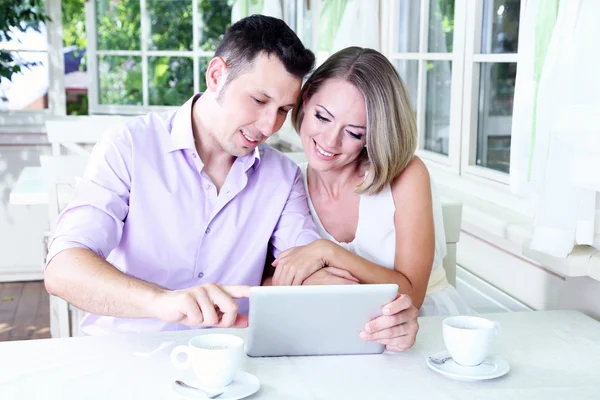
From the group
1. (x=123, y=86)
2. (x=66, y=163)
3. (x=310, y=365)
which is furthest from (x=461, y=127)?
(x=123, y=86)

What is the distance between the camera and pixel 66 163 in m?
2.29

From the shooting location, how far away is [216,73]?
1.60 m

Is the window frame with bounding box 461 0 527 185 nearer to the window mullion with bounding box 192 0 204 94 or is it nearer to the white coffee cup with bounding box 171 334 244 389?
the white coffee cup with bounding box 171 334 244 389

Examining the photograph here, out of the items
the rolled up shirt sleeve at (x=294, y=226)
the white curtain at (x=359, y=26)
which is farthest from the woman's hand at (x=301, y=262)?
the white curtain at (x=359, y=26)

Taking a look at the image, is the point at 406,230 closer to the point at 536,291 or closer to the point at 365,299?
the point at 536,291

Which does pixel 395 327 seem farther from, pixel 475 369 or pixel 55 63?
pixel 55 63

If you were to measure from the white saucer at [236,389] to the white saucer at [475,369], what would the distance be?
283 millimetres

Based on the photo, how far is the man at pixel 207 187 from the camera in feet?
5.03

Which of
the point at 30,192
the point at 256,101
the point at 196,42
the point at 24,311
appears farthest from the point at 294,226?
the point at 196,42

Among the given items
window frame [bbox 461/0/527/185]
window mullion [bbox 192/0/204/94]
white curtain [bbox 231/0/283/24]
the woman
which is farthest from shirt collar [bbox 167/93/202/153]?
window mullion [bbox 192/0/204/94]

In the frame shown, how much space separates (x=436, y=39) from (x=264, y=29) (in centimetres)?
122

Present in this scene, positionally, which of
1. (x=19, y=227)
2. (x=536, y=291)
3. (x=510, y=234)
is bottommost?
(x=19, y=227)

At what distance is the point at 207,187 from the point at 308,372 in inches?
23.6

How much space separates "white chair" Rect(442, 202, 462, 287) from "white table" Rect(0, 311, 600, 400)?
0.66 m
